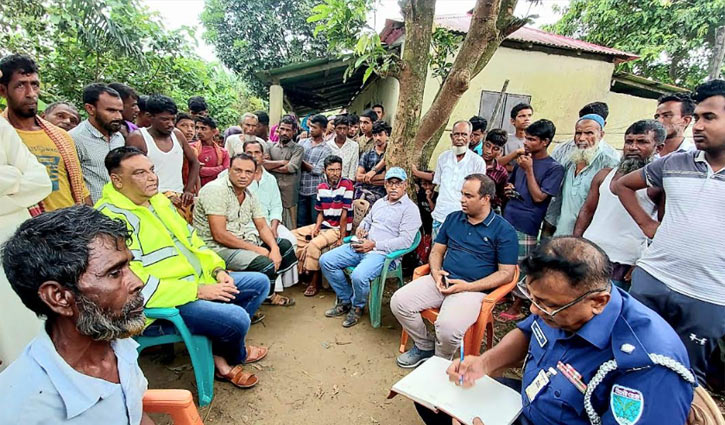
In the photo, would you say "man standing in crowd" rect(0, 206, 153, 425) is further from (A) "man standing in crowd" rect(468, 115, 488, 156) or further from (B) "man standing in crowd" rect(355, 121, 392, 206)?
(A) "man standing in crowd" rect(468, 115, 488, 156)

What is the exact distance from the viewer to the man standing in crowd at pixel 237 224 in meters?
3.04

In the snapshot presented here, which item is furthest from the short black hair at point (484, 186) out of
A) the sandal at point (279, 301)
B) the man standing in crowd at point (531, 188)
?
the sandal at point (279, 301)

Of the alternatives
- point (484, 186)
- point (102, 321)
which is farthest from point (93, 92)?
point (484, 186)

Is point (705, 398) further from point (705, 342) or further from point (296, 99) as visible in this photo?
point (296, 99)

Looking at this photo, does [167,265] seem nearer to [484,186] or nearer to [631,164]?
[484,186]

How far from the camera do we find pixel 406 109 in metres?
4.09

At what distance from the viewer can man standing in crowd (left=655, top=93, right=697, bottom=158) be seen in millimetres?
2730

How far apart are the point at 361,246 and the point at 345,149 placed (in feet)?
5.71

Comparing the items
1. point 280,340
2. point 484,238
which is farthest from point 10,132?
point 484,238

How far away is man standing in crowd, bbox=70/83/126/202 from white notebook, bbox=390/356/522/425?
2.80 metres

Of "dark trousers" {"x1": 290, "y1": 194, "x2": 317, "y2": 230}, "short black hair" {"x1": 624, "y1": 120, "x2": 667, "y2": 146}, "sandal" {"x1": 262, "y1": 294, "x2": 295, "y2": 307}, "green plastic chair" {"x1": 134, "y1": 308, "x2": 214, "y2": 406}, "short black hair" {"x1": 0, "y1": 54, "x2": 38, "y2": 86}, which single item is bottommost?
"sandal" {"x1": 262, "y1": 294, "x2": 295, "y2": 307}

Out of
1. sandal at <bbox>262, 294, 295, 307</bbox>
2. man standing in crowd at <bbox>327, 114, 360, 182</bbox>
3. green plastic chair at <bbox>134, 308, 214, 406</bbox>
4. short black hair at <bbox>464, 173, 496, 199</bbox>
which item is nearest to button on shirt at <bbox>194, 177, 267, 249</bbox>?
sandal at <bbox>262, 294, 295, 307</bbox>

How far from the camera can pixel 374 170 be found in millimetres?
4438

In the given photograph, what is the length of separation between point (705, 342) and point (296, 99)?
12.5 m
